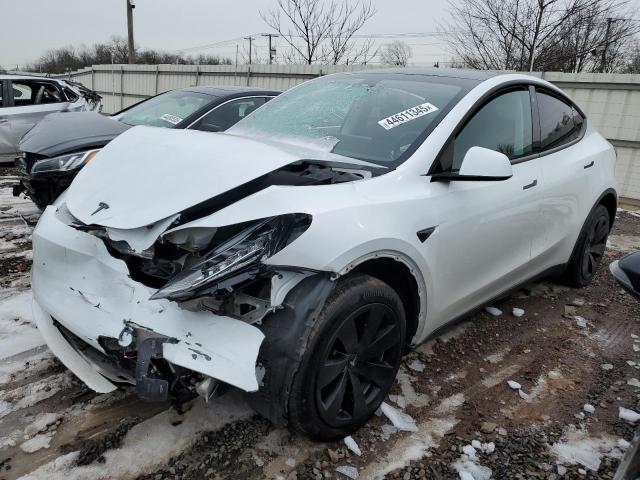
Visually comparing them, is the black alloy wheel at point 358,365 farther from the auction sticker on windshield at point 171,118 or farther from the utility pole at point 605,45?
the utility pole at point 605,45

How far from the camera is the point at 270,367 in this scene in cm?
182

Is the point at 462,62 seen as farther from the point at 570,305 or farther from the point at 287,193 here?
the point at 287,193

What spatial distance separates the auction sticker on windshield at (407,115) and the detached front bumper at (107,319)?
1451 millimetres

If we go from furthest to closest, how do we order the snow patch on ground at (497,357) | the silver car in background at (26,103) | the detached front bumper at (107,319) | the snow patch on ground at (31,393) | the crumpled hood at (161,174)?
the silver car in background at (26,103)
the snow patch on ground at (497,357)
the snow patch on ground at (31,393)
the crumpled hood at (161,174)
the detached front bumper at (107,319)

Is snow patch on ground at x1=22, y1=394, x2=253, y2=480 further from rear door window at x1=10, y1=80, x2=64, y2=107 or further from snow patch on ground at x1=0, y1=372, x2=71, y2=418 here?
rear door window at x1=10, y1=80, x2=64, y2=107

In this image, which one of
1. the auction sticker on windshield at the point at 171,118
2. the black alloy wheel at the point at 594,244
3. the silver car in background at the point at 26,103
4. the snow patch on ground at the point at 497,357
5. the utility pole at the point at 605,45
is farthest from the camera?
the utility pole at the point at 605,45

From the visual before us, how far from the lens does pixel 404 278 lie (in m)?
2.35

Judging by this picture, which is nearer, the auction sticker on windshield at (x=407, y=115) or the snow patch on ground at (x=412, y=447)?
the snow patch on ground at (x=412, y=447)

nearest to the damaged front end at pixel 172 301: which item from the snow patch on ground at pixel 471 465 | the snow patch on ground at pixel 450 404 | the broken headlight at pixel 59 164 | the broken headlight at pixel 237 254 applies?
the broken headlight at pixel 237 254

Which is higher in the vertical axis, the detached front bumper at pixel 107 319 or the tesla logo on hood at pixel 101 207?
the tesla logo on hood at pixel 101 207

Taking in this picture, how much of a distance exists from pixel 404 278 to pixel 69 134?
4.00 meters

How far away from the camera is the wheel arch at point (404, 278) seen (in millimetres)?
2164

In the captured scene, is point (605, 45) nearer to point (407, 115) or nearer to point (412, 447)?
point (407, 115)

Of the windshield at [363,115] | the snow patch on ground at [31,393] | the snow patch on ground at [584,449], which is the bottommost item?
the snow patch on ground at [584,449]
